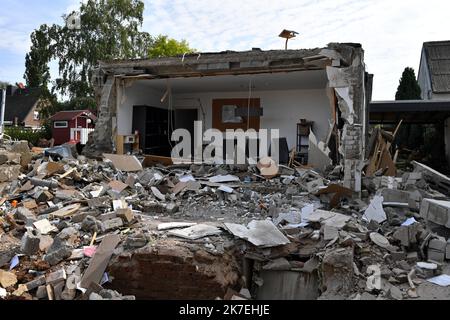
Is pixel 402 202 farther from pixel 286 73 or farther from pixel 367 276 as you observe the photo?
pixel 286 73

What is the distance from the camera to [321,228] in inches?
223

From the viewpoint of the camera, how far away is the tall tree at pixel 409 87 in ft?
65.0

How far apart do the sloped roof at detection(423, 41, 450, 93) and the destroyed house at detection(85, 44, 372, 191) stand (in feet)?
32.2

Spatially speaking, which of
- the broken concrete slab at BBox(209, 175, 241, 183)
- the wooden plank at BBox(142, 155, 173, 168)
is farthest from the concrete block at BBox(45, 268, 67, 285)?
the wooden plank at BBox(142, 155, 173, 168)

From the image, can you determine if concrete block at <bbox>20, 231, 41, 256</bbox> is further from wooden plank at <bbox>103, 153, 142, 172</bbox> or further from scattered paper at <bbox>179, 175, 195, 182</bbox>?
wooden plank at <bbox>103, 153, 142, 172</bbox>

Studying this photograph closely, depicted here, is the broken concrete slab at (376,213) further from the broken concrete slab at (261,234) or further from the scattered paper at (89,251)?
the scattered paper at (89,251)

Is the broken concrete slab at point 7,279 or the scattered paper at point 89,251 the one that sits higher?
the scattered paper at point 89,251

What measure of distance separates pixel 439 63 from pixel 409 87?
220cm

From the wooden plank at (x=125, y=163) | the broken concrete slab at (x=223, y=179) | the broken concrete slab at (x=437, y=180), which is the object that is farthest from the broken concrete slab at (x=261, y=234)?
the broken concrete slab at (x=437, y=180)

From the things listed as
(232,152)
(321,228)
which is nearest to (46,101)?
(232,152)

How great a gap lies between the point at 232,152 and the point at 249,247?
25.5ft

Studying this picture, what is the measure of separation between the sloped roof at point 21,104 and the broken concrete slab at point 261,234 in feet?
112

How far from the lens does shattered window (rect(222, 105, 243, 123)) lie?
1378cm

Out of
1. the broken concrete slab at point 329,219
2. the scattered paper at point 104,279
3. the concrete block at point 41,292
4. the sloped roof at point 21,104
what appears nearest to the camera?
the concrete block at point 41,292
